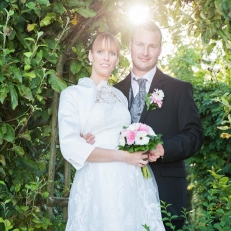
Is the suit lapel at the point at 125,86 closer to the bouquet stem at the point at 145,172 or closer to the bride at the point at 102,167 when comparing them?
the bride at the point at 102,167

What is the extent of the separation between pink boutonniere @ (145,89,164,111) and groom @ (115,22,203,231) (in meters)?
0.04

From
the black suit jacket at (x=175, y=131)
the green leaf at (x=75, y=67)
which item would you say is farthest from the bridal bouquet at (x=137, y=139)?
the green leaf at (x=75, y=67)

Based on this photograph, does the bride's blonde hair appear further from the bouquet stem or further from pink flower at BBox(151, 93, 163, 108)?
the bouquet stem

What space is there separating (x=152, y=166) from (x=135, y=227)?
0.42 metres

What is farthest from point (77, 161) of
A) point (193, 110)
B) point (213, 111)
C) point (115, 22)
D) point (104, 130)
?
point (213, 111)

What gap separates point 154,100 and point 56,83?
0.60 meters

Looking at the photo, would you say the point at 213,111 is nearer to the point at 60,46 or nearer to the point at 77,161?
the point at 60,46

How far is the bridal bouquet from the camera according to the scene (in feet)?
8.92

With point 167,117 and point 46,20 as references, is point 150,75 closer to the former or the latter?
point 167,117

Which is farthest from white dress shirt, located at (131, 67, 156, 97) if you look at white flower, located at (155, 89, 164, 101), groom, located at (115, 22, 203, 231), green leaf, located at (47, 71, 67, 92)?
green leaf, located at (47, 71, 67, 92)

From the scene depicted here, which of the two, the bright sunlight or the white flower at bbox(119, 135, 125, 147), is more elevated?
the bright sunlight

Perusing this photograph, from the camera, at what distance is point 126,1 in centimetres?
347

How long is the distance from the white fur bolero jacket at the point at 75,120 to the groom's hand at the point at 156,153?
0.34m

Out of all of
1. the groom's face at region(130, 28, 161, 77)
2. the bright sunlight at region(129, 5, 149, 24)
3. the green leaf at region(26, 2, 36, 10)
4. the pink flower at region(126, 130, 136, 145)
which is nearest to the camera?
the pink flower at region(126, 130, 136, 145)
